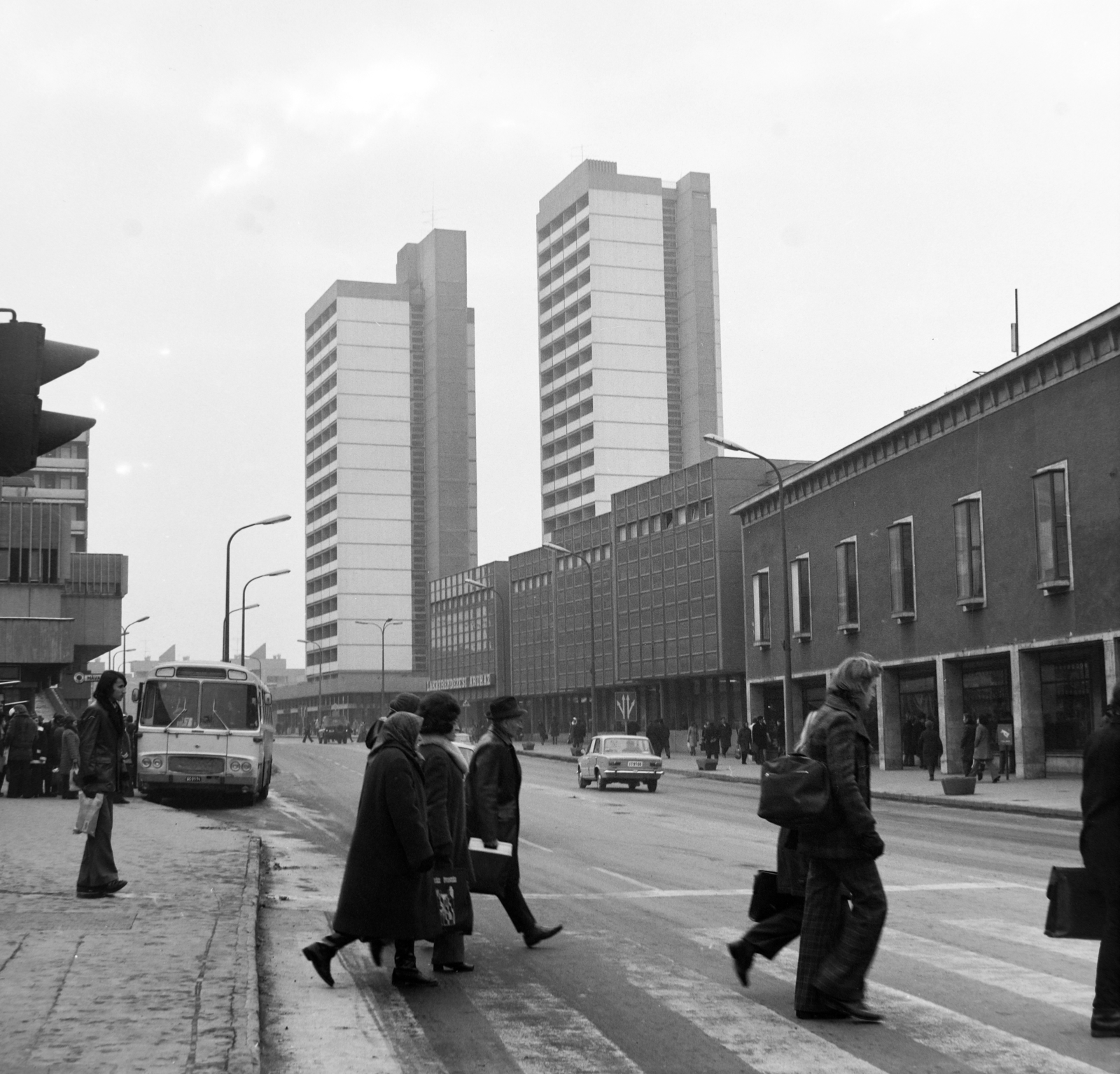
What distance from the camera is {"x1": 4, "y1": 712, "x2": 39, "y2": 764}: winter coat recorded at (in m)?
26.3

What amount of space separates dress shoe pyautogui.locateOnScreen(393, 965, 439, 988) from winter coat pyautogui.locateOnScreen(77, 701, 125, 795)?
400 centimetres

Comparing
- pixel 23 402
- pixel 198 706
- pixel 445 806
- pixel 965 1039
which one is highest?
pixel 23 402

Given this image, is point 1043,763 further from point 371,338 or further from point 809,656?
point 371,338

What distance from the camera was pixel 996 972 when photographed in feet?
29.7

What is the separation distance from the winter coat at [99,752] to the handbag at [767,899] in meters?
5.64

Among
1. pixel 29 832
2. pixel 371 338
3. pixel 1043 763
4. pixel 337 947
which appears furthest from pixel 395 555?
pixel 337 947

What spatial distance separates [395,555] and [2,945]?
150 meters

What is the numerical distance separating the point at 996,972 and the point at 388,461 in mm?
153315

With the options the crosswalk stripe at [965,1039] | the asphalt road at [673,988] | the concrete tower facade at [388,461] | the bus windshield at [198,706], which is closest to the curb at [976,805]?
the asphalt road at [673,988]

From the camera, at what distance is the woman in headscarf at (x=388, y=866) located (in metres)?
8.23

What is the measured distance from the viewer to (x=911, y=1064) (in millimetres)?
6617

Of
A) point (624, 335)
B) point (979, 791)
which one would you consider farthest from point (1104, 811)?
point (624, 335)

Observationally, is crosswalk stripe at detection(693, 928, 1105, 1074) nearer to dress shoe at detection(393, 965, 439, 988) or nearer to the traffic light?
dress shoe at detection(393, 965, 439, 988)

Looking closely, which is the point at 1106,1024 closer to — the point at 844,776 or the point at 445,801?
the point at 844,776
